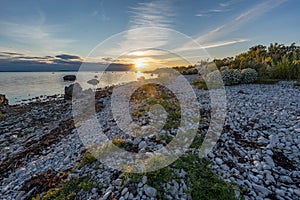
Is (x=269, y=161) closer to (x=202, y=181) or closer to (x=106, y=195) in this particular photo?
(x=202, y=181)

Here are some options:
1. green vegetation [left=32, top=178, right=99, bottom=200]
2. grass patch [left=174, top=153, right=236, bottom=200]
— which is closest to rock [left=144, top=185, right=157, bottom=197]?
grass patch [left=174, top=153, right=236, bottom=200]

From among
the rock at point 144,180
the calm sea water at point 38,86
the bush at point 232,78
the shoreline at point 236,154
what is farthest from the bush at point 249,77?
the calm sea water at point 38,86

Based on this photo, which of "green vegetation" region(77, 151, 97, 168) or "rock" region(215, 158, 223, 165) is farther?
"green vegetation" region(77, 151, 97, 168)

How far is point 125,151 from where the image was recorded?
4199mm

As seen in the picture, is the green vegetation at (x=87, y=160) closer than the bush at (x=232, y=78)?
Yes

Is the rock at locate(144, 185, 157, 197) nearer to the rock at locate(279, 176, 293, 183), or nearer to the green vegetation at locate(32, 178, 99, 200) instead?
the green vegetation at locate(32, 178, 99, 200)

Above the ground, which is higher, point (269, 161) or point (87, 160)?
point (269, 161)

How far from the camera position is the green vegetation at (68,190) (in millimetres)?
3100

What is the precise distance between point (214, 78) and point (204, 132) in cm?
834

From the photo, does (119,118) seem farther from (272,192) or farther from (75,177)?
(272,192)

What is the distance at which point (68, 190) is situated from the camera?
325cm

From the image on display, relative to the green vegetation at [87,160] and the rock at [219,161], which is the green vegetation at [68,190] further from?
the rock at [219,161]

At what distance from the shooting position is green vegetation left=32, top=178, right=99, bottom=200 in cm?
310

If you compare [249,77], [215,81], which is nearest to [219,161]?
[215,81]
